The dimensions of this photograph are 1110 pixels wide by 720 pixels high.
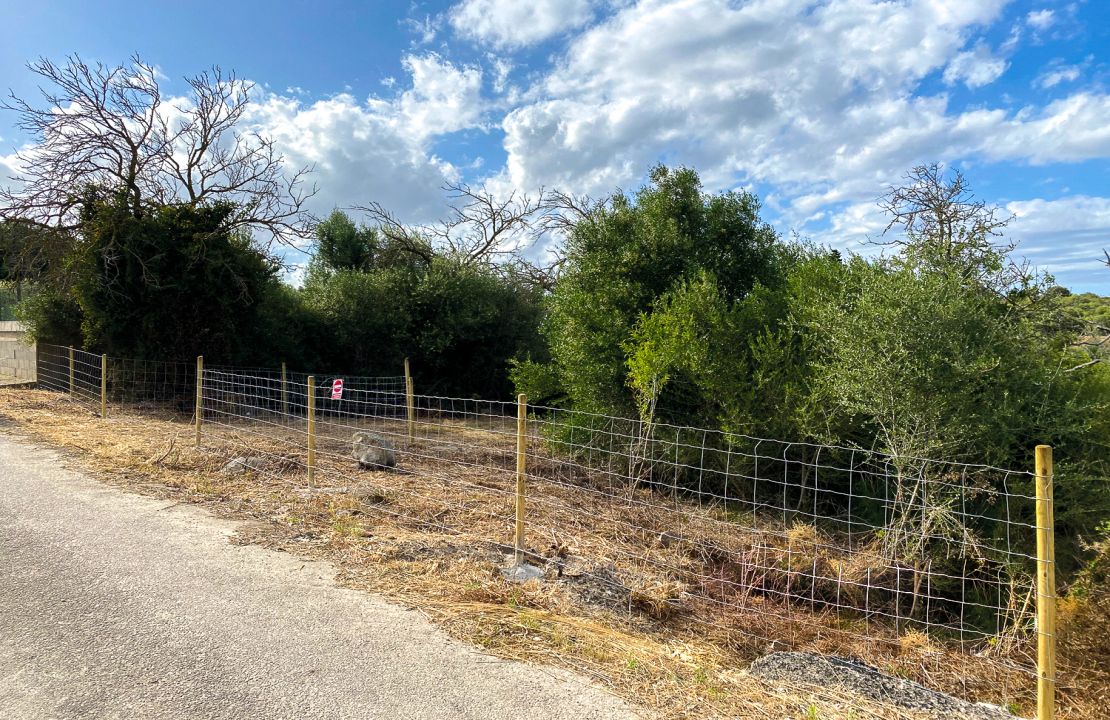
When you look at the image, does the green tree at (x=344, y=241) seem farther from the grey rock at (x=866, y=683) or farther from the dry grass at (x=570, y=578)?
the grey rock at (x=866, y=683)

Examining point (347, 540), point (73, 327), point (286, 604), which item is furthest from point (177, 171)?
point (286, 604)

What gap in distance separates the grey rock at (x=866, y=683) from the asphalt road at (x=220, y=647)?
1061 mm

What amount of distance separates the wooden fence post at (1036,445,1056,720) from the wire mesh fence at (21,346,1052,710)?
0.43ft

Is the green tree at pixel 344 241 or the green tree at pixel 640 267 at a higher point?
the green tree at pixel 344 241

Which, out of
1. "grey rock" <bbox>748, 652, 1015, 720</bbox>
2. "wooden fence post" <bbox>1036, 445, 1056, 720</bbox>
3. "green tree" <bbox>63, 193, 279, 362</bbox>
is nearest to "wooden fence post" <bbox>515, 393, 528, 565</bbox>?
"grey rock" <bbox>748, 652, 1015, 720</bbox>

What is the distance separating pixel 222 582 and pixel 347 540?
3.56 ft

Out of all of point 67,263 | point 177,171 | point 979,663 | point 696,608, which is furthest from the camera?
point 177,171

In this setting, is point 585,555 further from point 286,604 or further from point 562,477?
point 562,477

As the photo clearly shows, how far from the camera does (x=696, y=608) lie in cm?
493

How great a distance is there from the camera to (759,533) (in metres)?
5.89

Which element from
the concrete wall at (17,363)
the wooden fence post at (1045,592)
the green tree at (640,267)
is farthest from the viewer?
the concrete wall at (17,363)

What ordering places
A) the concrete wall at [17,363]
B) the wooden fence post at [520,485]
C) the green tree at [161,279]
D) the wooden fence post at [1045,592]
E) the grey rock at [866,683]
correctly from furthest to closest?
the concrete wall at [17,363] < the green tree at [161,279] < the wooden fence post at [520,485] < the grey rock at [866,683] < the wooden fence post at [1045,592]

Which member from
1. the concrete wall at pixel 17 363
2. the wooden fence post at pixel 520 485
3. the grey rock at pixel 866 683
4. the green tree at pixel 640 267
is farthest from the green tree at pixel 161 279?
the grey rock at pixel 866 683

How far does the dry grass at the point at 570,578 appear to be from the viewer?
3494 millimetres
